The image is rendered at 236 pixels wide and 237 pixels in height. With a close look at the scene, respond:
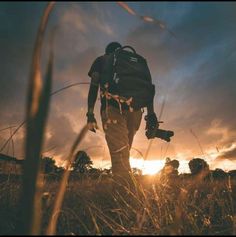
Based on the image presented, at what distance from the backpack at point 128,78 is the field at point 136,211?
3.10 feet

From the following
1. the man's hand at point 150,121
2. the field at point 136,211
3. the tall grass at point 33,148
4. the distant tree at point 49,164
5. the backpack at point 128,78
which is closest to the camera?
the tall grass at point 33,148

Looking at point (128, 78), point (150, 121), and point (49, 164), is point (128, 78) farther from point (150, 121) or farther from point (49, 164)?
point (49, 164)

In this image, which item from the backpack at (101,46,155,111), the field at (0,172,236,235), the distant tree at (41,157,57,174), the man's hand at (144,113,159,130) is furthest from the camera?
the man's hand at (144,113,159,130)

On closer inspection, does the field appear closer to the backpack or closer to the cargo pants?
the cargo pants

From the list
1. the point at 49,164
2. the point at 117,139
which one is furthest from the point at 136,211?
the point at 117,139

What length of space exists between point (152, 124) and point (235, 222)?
1935mm

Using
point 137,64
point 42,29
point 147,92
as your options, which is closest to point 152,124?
point 147,92

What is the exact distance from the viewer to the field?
1472mm

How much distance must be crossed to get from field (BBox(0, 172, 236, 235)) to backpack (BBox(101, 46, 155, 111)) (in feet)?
3.10

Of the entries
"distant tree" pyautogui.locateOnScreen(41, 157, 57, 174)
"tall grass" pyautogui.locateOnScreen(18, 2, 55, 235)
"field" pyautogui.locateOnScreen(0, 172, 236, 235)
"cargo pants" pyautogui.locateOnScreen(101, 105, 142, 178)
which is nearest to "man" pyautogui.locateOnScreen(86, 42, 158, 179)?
"cargo pants" pyautogui.locateOnScreen(101, 105, 142, 178)

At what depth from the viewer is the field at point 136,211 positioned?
4.83 feet

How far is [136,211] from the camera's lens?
158 cm

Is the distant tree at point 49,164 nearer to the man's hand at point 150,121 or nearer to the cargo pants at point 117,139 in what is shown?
the cargo pants at point 117,139

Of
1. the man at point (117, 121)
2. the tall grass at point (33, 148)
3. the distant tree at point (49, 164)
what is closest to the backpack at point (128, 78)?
the man at point (117, 121)
